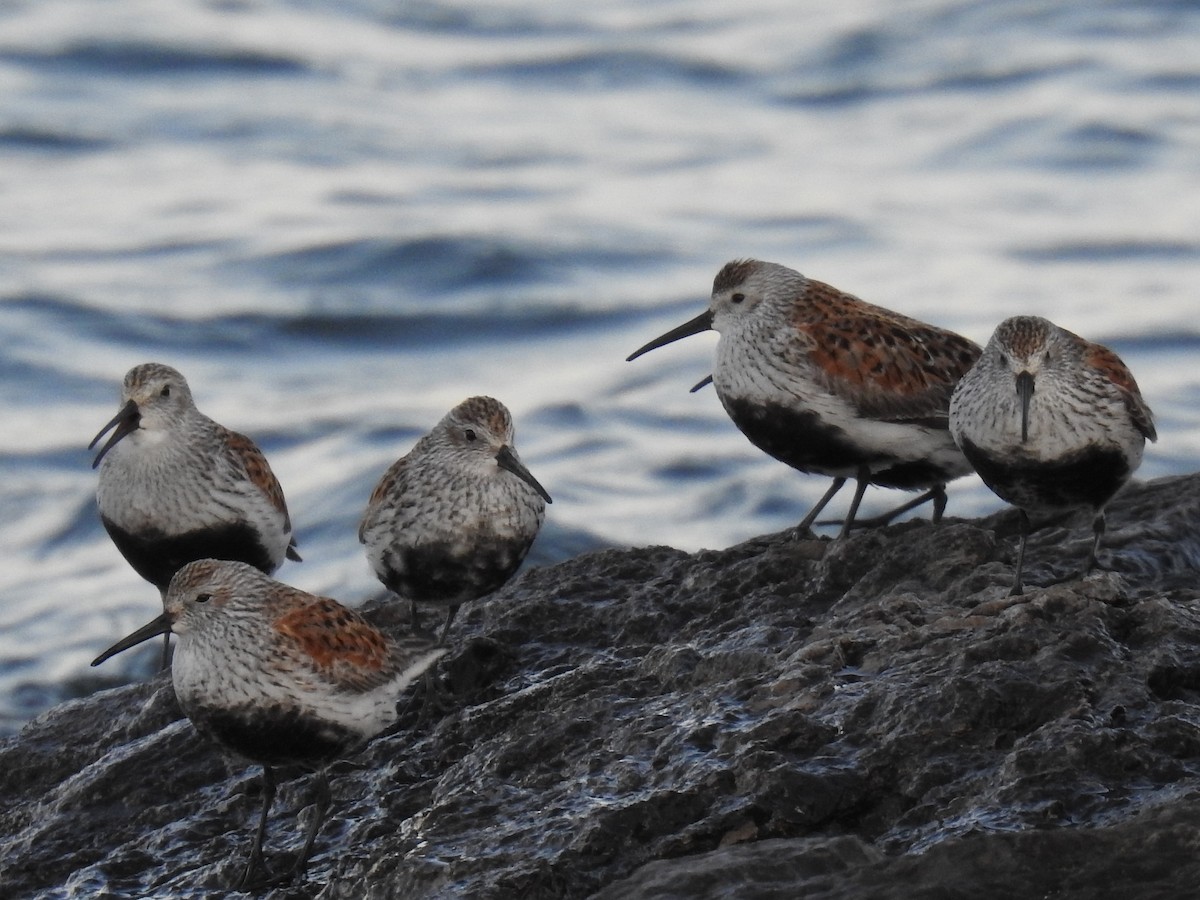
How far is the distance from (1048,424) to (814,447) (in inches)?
52.8

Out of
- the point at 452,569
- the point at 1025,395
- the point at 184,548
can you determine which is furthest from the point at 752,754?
the point at 184,548

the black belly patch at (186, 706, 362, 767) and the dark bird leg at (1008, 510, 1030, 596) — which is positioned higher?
the dark bird leg at (1008, 510, 1030, 596)

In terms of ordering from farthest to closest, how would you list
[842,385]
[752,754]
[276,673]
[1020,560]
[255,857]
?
[842,385], [1020,560], [276,673], [255,857], [752,754]

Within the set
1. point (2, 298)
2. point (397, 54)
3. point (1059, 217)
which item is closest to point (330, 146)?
point (397, 54)

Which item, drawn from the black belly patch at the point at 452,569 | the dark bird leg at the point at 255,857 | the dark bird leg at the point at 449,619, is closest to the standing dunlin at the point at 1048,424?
the black belly patch at the point at 452,569

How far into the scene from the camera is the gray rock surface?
4586 mm

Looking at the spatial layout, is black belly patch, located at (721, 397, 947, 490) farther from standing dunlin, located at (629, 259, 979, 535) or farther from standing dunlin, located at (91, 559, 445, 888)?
Result: standing dunlin, located at (91, 559, 445, 888)

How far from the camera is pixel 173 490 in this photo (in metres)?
8.01

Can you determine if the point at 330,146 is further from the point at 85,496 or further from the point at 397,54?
the point at 85,496

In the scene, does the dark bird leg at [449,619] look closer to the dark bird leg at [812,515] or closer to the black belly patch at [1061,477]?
the dark bird leg at [812,515]

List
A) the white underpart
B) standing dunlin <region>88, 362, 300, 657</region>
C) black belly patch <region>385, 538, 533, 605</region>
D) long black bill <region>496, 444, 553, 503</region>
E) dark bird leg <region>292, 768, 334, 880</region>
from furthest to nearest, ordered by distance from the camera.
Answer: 1. standing dunlin <region>88, 362, 300, 657</region>
2. the white underpart
3. long black bill <region>496, 444, 553, 503</region>
4. black belly patch <region>385, 538, 533, 605</region>
5. dark bird leg <region>292, 768, 334, 880</region>

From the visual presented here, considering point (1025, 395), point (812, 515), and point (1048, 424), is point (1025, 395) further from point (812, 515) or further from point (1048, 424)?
point (812, 515)

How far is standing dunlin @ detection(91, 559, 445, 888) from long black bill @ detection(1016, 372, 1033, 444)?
2121 millimetres

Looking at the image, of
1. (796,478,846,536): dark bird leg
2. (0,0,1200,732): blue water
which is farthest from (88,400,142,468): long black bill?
(0,0,1200,732): blue water
